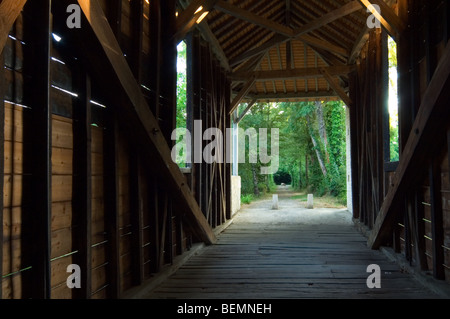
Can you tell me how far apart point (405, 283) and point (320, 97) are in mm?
8302

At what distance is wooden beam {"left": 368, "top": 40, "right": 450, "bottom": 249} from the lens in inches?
110

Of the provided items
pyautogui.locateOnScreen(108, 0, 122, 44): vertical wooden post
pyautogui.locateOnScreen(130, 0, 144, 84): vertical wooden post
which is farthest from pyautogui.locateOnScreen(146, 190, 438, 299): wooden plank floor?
pyautogui.locateOnScreen(108, 0, 122, 44): vertical wooden post

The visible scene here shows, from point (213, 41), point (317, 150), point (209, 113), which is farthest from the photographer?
point (317, 150)

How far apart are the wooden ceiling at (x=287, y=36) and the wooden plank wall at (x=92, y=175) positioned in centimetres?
231

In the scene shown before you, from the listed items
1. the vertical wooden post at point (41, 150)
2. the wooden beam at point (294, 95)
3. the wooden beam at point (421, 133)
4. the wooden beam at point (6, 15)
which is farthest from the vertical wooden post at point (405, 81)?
the wooden beam at point (294, 95)

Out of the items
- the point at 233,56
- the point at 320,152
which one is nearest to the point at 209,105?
the point at 233,56

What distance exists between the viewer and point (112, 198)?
10.0 ft

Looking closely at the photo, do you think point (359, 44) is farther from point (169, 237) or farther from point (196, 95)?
point (169, 237)

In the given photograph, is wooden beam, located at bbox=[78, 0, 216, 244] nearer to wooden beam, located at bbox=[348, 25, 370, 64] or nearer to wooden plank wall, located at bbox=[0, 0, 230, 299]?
wooden plank wall, located at bbox=[0, 0, 230, 299]

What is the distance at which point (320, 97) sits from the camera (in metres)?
11.2

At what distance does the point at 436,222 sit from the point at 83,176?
136 inches

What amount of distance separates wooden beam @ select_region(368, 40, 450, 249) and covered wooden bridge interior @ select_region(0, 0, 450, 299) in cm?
1

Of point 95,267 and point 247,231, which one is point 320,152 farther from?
point 95,267

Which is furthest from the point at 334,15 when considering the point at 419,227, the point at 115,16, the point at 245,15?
the point at 115,16
